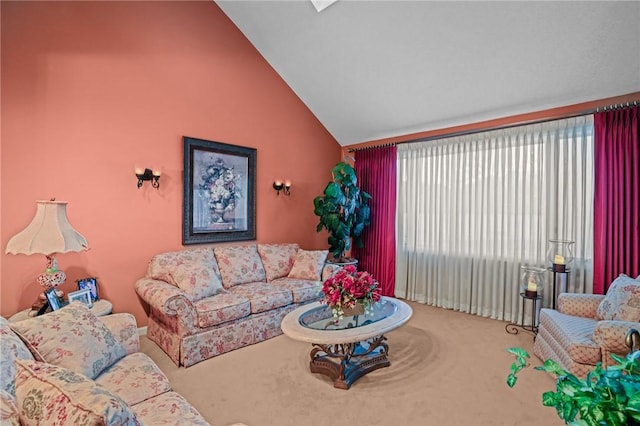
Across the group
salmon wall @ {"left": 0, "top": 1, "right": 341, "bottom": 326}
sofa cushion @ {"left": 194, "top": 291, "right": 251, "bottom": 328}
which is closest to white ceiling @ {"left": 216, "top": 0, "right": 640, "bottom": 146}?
salmon wall @ {"left": 0, "top": 1, "right": 341, "bottom": 326}

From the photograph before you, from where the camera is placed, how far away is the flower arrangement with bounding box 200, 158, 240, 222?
13.3 ft

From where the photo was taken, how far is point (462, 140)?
14.6 feet

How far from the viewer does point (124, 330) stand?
214 centimetres

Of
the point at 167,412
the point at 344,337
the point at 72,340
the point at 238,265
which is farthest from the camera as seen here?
the point at 238,265

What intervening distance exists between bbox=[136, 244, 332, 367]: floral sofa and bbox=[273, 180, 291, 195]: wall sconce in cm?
93

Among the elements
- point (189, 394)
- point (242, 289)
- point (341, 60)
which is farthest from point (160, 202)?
point (341, 60)

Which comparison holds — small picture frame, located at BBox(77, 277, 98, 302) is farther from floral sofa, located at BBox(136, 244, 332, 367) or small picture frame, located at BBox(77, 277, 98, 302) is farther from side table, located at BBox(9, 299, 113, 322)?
floral sofa, located at BBox(136, 244, 332, 367)

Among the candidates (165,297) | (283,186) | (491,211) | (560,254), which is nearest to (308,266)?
(283,186)

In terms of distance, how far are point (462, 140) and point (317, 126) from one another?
7.64ft

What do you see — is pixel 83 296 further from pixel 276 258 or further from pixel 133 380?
pixel 276 258

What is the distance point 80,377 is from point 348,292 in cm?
193

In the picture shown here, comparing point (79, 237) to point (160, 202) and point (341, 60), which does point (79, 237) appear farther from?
point (341, 60)

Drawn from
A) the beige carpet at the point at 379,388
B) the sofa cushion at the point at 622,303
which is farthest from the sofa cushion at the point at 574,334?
the beige carpet at the point at 379,388

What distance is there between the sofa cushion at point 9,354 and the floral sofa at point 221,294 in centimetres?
136
